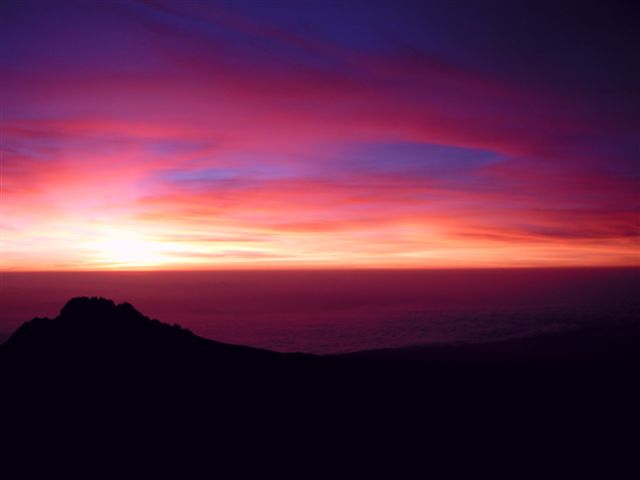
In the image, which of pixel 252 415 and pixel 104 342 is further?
pixel 104 342

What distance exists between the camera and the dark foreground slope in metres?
9.77

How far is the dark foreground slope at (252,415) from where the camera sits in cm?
977

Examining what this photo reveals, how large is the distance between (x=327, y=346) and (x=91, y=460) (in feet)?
139

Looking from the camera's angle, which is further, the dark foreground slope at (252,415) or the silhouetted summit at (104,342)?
the silhouetted summit at (104,342)

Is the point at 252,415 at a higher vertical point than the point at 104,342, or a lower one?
lower

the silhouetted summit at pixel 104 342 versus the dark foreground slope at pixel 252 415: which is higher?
the silhouetted summit at pixel 104 342

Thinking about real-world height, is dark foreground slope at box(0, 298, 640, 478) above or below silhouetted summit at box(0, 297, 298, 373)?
below

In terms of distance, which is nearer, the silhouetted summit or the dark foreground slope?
the dark foreground slope

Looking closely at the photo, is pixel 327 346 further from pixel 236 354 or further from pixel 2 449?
pixel 2 449

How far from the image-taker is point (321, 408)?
12438 millimetres

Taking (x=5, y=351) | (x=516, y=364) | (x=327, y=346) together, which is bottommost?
(x=327, y=346)

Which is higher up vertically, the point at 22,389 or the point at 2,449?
the point at 22,389

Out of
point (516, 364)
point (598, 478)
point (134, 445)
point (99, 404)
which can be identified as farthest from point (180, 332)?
point (516, 364)

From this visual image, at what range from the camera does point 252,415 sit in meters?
11.4
